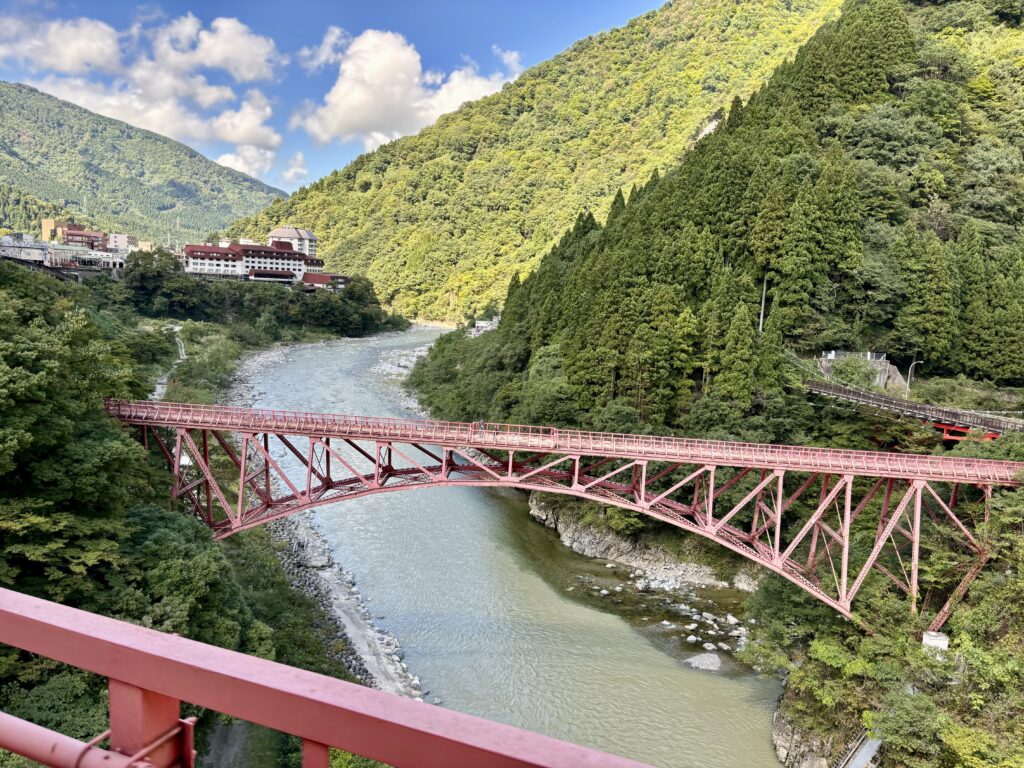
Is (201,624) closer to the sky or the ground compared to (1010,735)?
closer to the sky

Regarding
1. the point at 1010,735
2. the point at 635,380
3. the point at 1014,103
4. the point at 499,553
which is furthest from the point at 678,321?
the point at 1014,103

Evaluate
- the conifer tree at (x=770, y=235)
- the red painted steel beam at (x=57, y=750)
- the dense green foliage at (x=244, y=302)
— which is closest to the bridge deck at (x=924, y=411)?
the conifer tree at (x=770, y=235)

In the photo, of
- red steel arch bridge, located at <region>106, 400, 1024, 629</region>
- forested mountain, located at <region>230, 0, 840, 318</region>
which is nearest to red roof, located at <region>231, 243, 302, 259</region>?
forested mountain, located at <region>230, 0, 840, 318</region>

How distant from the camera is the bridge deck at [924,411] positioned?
2199cm

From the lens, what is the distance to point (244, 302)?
2788 inches

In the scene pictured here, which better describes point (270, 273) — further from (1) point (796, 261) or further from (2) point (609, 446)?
(2) point (609, 446)

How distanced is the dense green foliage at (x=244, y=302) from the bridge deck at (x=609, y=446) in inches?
1999

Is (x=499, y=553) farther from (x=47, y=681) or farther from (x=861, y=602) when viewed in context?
(x=47, y=681)

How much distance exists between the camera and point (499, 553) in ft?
82.6

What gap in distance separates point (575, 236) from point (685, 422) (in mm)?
22120

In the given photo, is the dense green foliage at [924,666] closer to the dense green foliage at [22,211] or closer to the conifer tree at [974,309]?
the conifer tree at [974,309]

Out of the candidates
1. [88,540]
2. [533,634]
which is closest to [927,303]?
[533,634]

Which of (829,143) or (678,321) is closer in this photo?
(678,321)

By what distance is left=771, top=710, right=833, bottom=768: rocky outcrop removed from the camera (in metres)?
15.1
